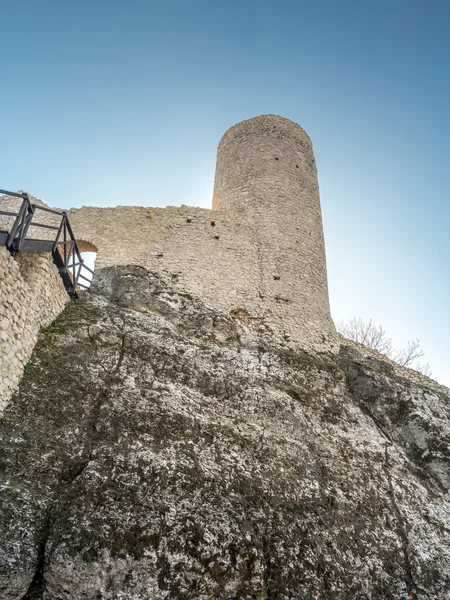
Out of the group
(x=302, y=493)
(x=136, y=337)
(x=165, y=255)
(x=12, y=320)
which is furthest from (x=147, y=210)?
(x=302, y=493)

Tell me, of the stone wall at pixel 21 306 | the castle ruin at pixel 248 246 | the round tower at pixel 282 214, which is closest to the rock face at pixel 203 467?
the stone wall at pixel 21 306

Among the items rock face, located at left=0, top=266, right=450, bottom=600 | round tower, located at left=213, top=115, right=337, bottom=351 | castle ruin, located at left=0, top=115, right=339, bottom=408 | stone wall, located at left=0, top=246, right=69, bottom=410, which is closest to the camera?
rock face, located at left=0, top=266, right=450, bottom=600

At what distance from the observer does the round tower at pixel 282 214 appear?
10338 millimetres

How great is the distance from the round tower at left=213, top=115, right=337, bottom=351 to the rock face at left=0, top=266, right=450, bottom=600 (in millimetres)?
1322

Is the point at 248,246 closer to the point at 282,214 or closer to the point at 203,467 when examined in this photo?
the point at 282,214

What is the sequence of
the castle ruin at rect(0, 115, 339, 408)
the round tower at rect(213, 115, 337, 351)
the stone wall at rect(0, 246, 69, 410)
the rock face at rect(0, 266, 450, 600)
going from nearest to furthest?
1. the rock face at rect(0, 266, 450, 600)
2. the stone wall at rect(0, 246, 69, 410)
3. the castle ruin at rect(0, 115, 339, 408)
4. the round tower at rect(213, 115, 337, 351)

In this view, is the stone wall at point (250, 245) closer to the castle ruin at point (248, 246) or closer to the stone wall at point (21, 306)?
the castle ruin at point (248, 246)

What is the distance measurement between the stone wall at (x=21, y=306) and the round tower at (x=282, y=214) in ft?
18.9

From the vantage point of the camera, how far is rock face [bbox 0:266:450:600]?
4098 millimetres

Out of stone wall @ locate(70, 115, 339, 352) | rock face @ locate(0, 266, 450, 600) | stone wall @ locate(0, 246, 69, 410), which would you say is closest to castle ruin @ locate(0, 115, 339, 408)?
stone wall @ locate(70, 115, 339, 352)

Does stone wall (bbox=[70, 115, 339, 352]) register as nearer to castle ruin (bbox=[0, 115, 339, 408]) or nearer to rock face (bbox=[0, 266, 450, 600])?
castle ruin (bbox=[0, 115, 339, 408])

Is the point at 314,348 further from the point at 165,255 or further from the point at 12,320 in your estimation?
the point at 12,320

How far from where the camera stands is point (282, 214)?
1204 cm

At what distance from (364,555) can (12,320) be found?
6.88m
